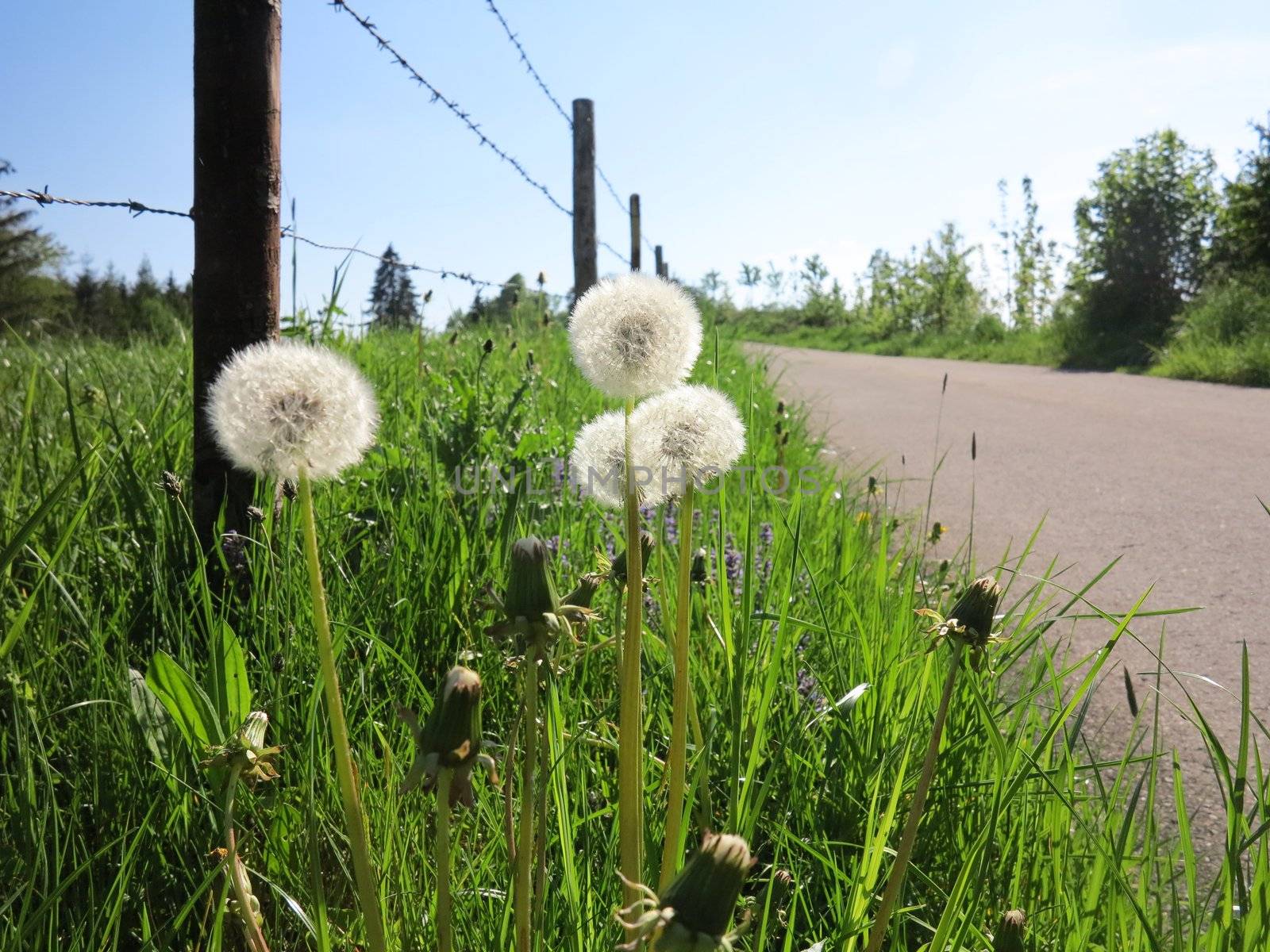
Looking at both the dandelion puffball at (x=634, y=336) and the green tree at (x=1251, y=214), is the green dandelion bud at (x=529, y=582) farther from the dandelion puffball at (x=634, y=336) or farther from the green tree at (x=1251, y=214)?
the green tree at (x=1251, y=214)

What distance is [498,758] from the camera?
1881mm

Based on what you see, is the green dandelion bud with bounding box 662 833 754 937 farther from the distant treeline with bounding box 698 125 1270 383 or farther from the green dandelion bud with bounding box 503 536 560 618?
the distant treeline with bounding box 698 125 1270 383

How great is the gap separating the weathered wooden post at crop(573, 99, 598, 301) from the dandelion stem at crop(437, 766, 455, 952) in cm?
560

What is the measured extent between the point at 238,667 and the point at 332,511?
1.10 metres

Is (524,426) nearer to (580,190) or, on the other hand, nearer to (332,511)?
(332,511)

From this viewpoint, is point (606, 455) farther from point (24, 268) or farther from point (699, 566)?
point (24, 268)

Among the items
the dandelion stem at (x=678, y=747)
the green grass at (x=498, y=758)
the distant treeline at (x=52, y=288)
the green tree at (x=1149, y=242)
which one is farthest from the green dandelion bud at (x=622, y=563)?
the distant treeline at (x=52, y=288)

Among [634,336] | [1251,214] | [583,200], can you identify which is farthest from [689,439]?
[1251,214]

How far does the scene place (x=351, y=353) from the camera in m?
4.86

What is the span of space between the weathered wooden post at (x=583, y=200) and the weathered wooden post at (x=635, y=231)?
2.65 meters

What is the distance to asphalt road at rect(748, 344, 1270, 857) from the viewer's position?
2791 mm

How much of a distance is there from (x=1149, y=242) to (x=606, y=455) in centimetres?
1888

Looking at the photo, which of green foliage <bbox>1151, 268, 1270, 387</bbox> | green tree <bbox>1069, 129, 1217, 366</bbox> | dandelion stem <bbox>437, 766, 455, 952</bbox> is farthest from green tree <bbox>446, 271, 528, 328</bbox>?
green tree <bbox>1069, 129, 1217, 366</bbox>

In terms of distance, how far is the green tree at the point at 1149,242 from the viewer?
17000mm
